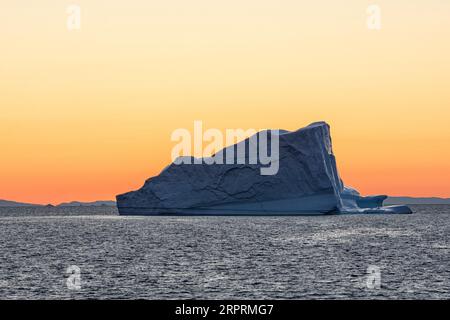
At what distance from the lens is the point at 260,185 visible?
71.9m

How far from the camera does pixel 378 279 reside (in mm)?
24891

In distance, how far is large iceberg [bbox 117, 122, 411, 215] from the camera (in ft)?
230

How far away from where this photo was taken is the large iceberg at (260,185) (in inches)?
2758

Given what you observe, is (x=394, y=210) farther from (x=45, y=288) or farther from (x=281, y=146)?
(x=45, y=288)

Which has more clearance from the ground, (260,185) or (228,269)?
(260,185)
